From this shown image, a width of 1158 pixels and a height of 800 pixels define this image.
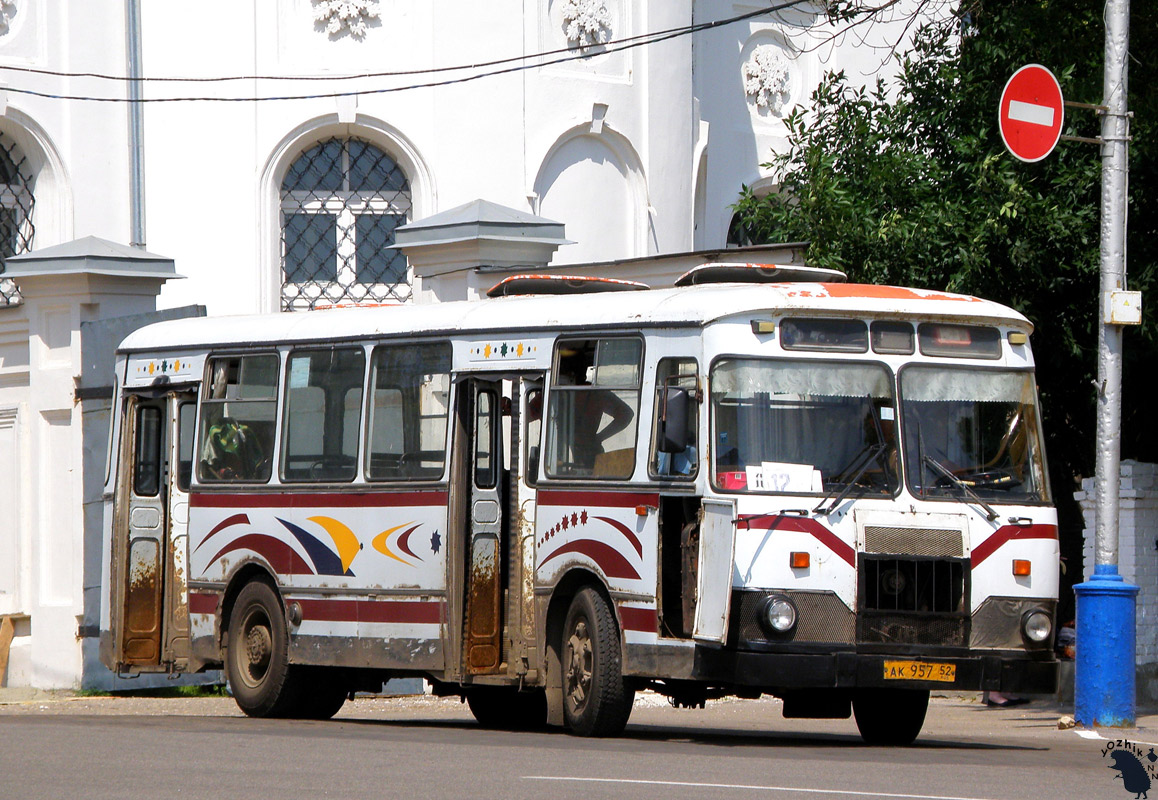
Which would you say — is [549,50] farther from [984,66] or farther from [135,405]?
[135,405]

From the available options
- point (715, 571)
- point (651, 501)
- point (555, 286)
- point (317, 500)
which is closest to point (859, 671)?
point (715, 571)

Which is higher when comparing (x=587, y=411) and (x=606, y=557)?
(x=587, y=411)

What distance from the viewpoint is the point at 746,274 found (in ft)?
46.5

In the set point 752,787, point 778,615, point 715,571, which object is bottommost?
point 752,787

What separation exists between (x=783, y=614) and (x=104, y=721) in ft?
20.4

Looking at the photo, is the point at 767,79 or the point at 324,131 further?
the point at 767,79

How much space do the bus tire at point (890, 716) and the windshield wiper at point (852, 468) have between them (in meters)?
1.76

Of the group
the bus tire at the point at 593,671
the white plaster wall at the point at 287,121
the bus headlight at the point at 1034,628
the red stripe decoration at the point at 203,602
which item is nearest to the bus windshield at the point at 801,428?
the bus headlight at the point at 1034,628

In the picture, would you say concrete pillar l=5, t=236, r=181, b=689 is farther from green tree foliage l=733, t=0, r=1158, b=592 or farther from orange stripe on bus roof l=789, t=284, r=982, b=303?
orange stripe on bus roof l=789, t=284, r=982, b=303

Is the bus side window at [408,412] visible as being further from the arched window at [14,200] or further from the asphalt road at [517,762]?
the arched window at [14,200]

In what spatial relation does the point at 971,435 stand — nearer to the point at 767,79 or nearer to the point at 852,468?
the point at 852,468

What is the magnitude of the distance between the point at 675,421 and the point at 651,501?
66 cm

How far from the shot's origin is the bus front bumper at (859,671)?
11961 mm

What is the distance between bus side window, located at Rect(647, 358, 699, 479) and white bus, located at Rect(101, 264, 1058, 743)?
0.02 meters
